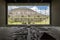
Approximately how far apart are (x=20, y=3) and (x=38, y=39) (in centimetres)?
123

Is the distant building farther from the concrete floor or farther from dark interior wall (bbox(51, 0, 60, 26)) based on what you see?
the concrete floor

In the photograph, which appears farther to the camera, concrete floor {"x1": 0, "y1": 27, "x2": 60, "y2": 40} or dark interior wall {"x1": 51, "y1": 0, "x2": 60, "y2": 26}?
dark interior wall {"x1": 51, "y1": 0, "x2": 60, "y2": 26}

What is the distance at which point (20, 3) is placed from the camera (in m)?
2.31

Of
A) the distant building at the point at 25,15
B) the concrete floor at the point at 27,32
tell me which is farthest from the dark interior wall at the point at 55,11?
the concrete floor at the point at 27,32

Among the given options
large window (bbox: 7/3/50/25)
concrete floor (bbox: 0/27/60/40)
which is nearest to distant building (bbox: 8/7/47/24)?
large window (bbox: 7/3/50/25)

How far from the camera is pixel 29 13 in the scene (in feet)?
7.56

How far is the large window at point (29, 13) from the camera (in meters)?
2.26

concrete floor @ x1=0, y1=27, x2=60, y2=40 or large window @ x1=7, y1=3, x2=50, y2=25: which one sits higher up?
large window @ x1=7, y1=3, x2=50, y2=25

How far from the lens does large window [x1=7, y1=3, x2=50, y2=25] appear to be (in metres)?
2.26

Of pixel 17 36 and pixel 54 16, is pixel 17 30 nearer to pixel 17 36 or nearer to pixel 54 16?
pixel 17 36

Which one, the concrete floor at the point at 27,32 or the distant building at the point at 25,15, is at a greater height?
the distant building at the point at 25,15

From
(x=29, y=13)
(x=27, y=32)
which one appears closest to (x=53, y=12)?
(x=29, y=13)

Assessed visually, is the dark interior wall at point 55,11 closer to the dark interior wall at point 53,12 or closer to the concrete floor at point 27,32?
the dark interior wall at point 53,12

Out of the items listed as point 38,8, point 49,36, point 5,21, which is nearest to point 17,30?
point 49,36
